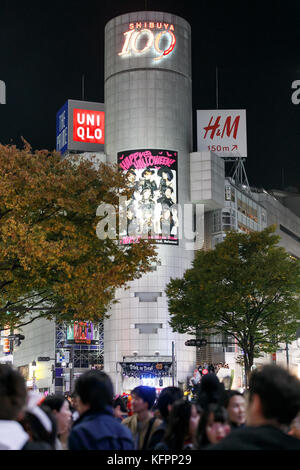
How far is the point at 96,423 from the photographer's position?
629 cm

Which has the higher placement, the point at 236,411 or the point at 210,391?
the point at 210,391

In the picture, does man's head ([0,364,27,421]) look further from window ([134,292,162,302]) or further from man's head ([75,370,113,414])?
window ([134,292,162,302])

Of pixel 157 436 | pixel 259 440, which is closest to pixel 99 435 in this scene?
pixel 259 440

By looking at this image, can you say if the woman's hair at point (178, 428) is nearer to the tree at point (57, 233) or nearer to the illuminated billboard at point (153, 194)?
the tree at point (57, 233)

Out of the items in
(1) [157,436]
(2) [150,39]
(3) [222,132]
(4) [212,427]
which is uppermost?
(2) [150,39]

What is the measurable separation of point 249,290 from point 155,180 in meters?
48.7

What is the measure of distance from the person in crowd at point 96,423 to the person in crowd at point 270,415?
1.80 metres

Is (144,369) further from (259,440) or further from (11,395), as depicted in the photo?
(259,440)

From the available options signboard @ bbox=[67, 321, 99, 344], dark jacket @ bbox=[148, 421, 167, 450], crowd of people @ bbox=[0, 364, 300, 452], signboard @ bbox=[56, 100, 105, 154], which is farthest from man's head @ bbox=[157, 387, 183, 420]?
signboard @ bbox=[56, 100, 105, 154]

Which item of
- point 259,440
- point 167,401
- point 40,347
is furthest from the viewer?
point 40,347
